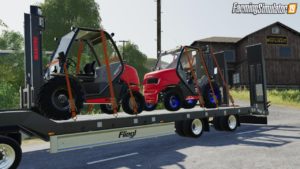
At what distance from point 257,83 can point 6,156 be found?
9.05m

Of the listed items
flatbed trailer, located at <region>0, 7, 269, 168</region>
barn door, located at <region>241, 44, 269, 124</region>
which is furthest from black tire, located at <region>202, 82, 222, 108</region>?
barn door, located at <region>241, 44, 269, 124</region>

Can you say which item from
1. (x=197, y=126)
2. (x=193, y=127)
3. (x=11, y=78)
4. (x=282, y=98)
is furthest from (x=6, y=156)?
(x=282, y=98)

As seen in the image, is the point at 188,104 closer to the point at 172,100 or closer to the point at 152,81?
the point at 172,100

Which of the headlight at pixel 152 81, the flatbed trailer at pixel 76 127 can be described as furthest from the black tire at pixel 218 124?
the headlight at pixel 152 81

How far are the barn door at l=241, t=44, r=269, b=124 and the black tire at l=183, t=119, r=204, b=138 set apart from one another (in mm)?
2946

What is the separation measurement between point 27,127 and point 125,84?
2800 mm

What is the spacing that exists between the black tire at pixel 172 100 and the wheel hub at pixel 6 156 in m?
4.75

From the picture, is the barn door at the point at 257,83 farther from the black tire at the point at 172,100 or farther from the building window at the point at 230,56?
the building window at the point at 230,56

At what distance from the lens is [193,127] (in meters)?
8.87

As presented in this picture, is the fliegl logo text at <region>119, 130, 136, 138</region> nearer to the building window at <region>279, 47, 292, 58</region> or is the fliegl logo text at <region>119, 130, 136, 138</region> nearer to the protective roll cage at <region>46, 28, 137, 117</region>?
the protective roll cage at <region>46, 28, 137, 117</region>

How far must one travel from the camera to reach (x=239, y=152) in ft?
22.3

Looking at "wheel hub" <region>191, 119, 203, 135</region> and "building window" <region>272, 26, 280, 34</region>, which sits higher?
"building window" <region>272, 26, 280, 34</region>

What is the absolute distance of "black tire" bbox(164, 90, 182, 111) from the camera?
8.92 m

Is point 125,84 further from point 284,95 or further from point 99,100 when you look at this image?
point 284,95
